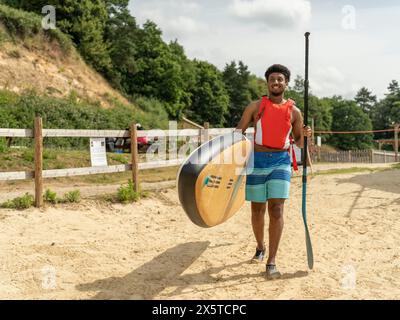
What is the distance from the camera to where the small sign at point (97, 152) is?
7.33 meters

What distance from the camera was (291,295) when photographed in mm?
3488

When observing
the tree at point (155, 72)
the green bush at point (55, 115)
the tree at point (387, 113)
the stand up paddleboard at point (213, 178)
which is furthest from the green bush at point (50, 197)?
the tree at point (387, 113)

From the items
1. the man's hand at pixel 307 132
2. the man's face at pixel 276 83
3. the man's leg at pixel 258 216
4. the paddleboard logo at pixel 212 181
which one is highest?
the man's face at pixel 276 83

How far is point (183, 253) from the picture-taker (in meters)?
4.77

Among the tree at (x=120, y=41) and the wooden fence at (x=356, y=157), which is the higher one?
the tree at (x=120, y=41)

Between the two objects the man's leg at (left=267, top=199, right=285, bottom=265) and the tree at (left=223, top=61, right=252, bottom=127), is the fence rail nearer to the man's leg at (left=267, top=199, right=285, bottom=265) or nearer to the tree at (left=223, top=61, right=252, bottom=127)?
the man's leg at (left=267, top=199, right=285, bottom=265)

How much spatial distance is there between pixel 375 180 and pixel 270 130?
562 cm

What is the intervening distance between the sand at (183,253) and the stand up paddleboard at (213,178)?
0.62m

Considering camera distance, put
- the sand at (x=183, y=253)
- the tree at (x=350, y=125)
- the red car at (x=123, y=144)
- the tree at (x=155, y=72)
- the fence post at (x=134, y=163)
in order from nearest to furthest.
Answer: the sand at (x=183, y=253) < the fence post at (x=134, y=163) < the red car at (x=123, y=144) < the tree at (x=155, y=72) < the tree at (x=350, y=125)

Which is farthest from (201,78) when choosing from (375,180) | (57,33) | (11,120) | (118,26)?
(375,180)

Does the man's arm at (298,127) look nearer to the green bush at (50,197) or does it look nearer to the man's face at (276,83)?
the man's face at (276,83)

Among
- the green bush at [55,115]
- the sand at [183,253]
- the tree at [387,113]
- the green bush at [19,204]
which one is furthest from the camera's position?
the tree at [387,113]

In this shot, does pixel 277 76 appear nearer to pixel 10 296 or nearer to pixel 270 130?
pixel 270 130

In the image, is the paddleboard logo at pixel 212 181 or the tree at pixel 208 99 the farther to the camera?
the tree at pixel 208 99
